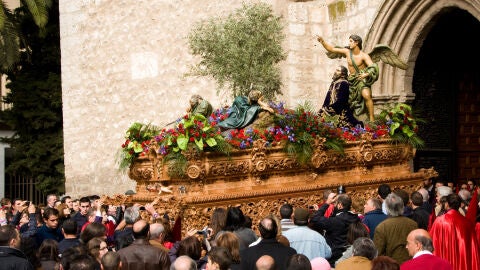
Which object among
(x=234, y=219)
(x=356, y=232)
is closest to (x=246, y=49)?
(x=234, y=219)

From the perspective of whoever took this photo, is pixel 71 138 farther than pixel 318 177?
Yes

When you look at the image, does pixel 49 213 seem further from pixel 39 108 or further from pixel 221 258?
pixel 39 108

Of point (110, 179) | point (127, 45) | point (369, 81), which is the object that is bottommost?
point (110, 179)

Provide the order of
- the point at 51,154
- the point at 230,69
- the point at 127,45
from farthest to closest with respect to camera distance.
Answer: the point at 51,154, the point at 127,45, the point at 230,69

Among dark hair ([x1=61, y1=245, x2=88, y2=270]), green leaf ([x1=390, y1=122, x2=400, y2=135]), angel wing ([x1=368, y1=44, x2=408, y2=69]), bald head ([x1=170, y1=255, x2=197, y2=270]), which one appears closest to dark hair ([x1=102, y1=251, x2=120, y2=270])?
dark hair ([x1=61, y1=245, x2=88, y2=270])

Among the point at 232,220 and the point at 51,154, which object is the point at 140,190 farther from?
the point at 51,154

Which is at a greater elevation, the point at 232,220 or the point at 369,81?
the point at 369,81

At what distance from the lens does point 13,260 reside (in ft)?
20.5

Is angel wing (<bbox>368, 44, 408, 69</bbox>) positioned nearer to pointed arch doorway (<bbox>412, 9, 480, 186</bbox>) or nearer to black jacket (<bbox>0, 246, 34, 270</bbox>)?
pointed arch doorway (<bbox>412, 9, 480, 186</bbox>)

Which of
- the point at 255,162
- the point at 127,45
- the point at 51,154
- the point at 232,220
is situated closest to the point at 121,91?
the point at 127,45

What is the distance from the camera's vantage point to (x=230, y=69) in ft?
54.2

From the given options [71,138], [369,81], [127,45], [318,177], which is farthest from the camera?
[71,138]

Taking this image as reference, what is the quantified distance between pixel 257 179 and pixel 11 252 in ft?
16.9

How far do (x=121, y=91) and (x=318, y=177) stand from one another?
375 inches
